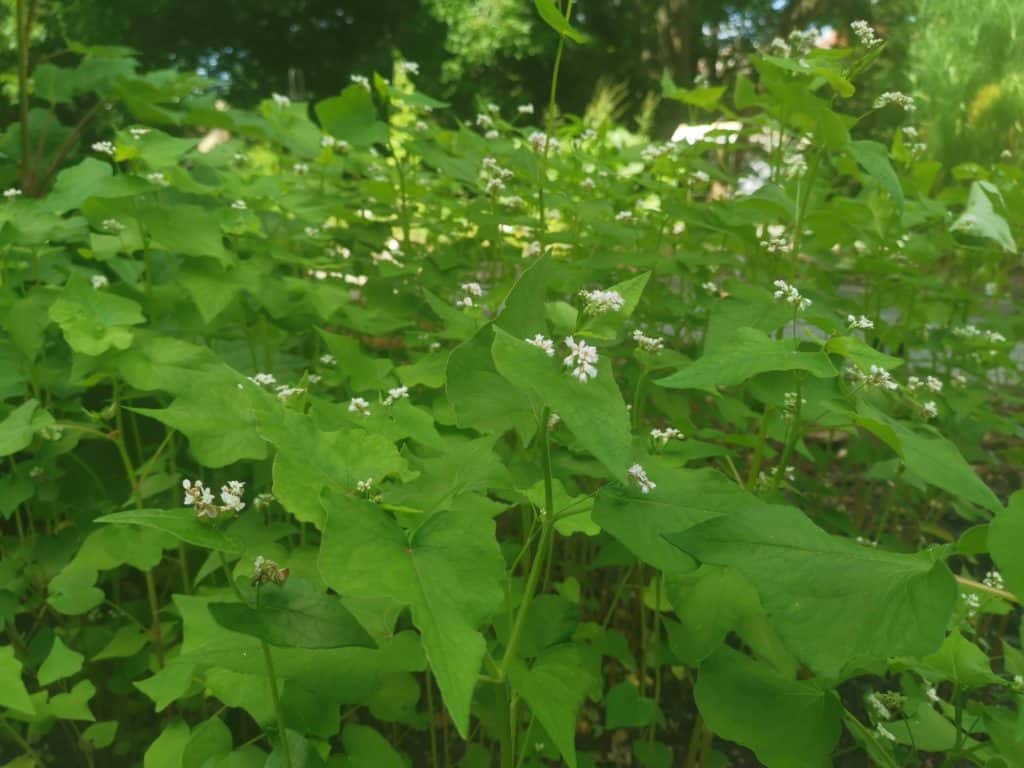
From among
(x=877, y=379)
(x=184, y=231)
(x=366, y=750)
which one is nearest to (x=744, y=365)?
(x=877, y=379)

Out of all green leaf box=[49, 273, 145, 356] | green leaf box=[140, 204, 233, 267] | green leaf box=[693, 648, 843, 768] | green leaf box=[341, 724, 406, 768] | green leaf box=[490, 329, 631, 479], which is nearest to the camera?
green leaf box=[490, 329, 631, 479]

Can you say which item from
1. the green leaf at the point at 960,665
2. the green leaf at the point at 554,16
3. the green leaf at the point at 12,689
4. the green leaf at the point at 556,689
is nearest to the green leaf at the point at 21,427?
the green leaf at the point at 12,689

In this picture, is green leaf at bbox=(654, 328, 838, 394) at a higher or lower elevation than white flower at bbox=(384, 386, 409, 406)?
higher

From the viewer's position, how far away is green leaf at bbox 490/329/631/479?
0.83 metres

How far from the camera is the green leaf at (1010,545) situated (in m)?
0.79

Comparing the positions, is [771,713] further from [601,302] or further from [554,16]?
[554,16]

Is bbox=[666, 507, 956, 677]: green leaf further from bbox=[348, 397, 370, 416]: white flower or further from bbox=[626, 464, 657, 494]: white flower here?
bbox=[348, 397, 370, 416]: white flower

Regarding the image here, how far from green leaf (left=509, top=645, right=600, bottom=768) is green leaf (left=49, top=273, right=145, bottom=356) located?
39.1 inches

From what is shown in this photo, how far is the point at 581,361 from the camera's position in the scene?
2.95ft

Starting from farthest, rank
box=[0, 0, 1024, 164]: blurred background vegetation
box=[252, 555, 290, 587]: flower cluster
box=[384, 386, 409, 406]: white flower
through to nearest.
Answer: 1. box=[0, 0, 1024, 164]: blurred background vegetation
2. box=[384, 386, 409, 406]: white flower
3. box=[252, 555, 290, 587]: flower cluster

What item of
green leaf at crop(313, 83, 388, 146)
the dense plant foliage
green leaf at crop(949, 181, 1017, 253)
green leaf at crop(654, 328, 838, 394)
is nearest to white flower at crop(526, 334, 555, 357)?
the dense plant foliage

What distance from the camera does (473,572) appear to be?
818 mm

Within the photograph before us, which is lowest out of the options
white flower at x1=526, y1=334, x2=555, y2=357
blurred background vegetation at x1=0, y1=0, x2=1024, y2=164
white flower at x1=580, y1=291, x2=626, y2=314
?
blurred background vegetation at x1=0, y1=0, x2=1024, y2=164

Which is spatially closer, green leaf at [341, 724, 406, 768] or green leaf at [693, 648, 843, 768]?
green leaf at [693, 648, 843, 768]
